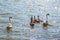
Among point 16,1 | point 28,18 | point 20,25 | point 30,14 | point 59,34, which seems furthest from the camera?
point 16,1

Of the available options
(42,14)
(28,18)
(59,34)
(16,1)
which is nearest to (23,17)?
(28,18)

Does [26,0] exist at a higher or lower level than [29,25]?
higher

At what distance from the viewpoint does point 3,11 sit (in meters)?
33.5

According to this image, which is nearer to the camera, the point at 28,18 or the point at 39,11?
the point at 28,18

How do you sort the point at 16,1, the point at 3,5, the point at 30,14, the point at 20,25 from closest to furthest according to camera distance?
the point at 20,25
the point at 30,14
the point at 3,5
the point at 16,1

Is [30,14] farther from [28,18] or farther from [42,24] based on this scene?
[42,24]

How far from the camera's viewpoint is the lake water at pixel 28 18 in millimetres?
24306

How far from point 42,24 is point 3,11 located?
288 inches

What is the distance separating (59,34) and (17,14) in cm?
845

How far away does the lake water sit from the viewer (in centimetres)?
2431

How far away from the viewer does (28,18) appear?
30359 millimetres

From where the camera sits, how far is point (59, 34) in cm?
2491

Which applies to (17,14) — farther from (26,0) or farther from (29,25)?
(26,0)

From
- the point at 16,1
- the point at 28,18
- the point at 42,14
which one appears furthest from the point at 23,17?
the point at 16,1
